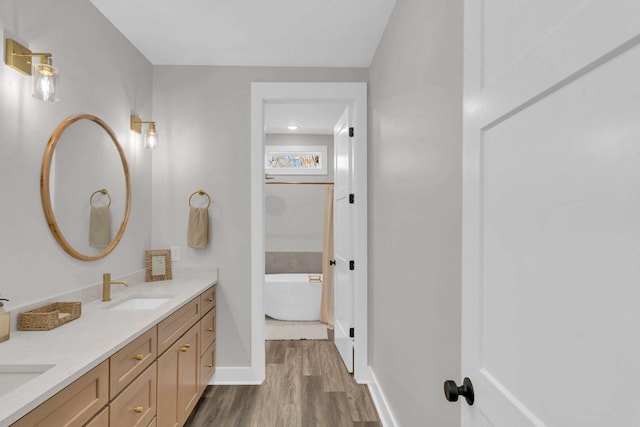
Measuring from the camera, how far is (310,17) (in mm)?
2414

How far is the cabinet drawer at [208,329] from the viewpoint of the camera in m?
2.72

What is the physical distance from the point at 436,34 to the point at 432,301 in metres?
1.06

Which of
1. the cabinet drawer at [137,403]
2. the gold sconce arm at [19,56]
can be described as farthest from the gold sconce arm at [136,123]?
the cabinet drawer at [137,403]

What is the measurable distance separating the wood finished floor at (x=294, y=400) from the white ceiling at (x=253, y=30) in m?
2.49

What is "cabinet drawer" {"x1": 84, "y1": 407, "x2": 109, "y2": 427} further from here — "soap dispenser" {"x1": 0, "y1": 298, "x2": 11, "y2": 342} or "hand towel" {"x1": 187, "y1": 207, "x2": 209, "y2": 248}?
"hand towel" {"x1": 187, "y1": 207, "x2": 209, "y2": 248}

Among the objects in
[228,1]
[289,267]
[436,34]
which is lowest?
[289,267]

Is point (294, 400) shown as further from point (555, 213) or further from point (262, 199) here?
point (555, 213)

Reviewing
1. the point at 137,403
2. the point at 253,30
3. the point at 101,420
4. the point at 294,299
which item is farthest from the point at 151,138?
the point at 294,299

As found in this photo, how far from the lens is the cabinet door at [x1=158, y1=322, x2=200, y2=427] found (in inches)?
78.4

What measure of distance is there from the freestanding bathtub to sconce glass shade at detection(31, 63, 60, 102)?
3.52 meters

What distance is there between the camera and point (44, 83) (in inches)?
63.5

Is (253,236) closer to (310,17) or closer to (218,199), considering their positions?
(218,199)

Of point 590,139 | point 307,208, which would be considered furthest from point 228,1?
point 307,208

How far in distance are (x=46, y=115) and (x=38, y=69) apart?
0.34 metres
